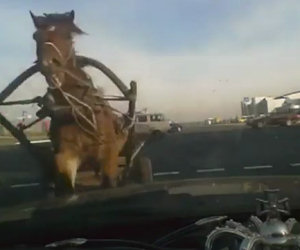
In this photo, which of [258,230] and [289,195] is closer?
[258,230]

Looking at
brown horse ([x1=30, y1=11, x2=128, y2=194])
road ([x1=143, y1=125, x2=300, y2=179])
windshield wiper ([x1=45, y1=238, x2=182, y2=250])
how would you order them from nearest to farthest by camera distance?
windshield wiper ([x1=45, y1=238, x2=182, y2=250])
brown horse ([x1=30, y1=11, x2=128, y2=194])
road ([x1=143, y1=125, x2=300, y2=179])

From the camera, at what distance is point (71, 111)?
299 centimetres

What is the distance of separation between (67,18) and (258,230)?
1134 mm

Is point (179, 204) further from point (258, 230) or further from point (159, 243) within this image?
point (258, 230)

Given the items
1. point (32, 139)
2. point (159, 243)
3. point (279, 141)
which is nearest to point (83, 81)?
point (32, 139)

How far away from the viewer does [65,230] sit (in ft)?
8.86

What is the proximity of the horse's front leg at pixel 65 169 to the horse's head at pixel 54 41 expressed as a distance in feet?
1.10

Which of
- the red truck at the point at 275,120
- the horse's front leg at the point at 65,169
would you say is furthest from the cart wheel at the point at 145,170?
the red truck at the point at 275,120

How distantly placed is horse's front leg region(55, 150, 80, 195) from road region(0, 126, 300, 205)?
9cm

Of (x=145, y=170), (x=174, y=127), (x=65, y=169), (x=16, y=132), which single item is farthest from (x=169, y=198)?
(x=16, y=132)

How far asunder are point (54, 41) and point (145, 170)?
70 centimetres

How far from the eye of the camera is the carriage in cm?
275

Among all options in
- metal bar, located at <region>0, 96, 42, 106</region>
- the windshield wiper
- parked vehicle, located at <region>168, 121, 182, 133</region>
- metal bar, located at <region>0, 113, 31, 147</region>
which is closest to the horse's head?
metal bar, located at <region>0, 96, 42, 106</region>

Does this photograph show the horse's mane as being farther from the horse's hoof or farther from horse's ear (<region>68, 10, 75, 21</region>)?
the horse's hoof
